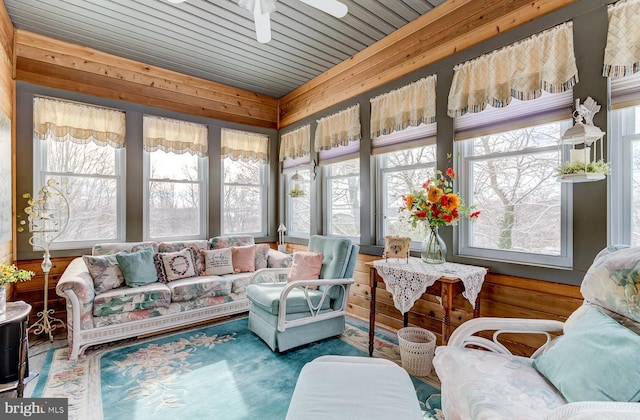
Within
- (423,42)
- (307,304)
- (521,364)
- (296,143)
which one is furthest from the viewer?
(296,143)

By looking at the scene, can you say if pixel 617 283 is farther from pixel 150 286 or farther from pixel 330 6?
pixel 150 286

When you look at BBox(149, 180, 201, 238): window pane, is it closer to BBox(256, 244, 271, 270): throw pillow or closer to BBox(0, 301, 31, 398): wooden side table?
BBox(256, 244, 271, 270): throw pillow

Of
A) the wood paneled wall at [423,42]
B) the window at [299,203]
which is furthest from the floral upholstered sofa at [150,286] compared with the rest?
the wood paneled wall at [423,42]

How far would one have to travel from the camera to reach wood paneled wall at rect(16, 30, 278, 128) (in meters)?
3.19

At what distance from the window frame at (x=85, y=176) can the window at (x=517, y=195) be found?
3638 mm

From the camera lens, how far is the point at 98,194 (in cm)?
357

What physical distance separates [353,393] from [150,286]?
259 centimetres

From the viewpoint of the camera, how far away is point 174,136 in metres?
3.97

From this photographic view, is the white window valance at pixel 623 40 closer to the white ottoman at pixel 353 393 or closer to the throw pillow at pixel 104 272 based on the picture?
the white ottoman at pixel 353 393

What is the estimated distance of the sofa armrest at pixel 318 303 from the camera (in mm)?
2572

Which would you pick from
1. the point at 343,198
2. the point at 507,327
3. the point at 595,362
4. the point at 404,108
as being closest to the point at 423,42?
the point at 404,108

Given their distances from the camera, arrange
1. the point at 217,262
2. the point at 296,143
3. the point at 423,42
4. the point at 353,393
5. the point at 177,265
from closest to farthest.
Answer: the point at 353,393, the point at 423,42, the point at 177,265, the point at 217,262, the point at 296,143

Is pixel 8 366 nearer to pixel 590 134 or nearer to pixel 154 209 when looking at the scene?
pixel 154 209

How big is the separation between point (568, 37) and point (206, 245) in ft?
12.5
